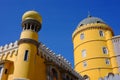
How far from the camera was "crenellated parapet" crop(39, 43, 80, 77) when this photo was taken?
2203cm

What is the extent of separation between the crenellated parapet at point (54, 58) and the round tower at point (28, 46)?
1494 millimetres

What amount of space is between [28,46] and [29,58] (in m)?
1.16

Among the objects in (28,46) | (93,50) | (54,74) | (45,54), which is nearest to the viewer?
(28,46)

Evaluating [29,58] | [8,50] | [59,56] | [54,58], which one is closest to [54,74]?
[54,58]

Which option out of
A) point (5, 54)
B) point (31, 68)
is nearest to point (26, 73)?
point (31, 68)

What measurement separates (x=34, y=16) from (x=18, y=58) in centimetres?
467

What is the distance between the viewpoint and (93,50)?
34344 millimetres

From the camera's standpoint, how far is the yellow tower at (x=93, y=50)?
3294 cm

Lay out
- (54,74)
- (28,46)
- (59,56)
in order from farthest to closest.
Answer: (59,56) → (54,74) → (28,46)

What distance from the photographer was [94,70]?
32.8 m

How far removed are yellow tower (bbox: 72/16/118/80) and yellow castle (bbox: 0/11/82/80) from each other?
10.4m

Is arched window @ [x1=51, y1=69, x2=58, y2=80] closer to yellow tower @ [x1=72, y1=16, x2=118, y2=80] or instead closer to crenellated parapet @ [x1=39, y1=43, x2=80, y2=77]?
crenellated parapet @ [x1=39, y1=43, x2=80, y2=77]

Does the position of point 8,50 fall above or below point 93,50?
below

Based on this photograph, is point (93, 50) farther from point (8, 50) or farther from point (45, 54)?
point (8, 50)
